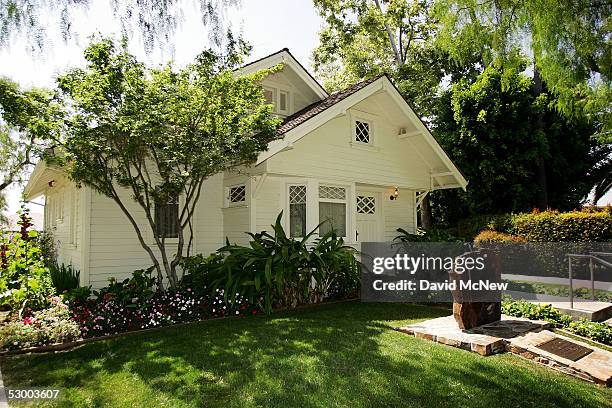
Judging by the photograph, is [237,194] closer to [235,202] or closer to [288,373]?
[235,202]

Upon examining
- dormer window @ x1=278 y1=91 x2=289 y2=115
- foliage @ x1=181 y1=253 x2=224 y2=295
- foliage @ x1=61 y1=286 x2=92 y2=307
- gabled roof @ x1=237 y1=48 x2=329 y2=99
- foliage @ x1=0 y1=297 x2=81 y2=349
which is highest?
gabled roof @ x1=237 y1=48 x2=329 y2=99

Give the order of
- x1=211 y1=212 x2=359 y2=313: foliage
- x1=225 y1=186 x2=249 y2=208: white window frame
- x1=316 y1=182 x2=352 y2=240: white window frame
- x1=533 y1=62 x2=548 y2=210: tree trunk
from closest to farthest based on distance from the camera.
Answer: x1=211 y1=212 x2=359 y2=313: foliage < x1=225 y1=186 x2=249 y2=208: white window frame < x1=316 y1=182 x2=352 y2=240: white window frame < x1=533 y1=62 x2=548 y2=210: tree trunk

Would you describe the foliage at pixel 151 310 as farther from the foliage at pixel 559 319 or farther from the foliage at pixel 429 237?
the foliage at pixel 429 237

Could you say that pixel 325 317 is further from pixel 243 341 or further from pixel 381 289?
pixel 381 289

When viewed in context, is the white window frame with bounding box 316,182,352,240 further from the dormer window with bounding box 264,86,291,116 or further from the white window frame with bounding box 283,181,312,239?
the dormer window with bounding box 264,86,291,116

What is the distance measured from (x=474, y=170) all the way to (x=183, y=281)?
37.1 ft

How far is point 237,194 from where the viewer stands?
9016mm

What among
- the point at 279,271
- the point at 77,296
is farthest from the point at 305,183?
the point at 77,296

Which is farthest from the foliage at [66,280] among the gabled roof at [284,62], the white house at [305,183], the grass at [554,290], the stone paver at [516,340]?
the grass at [554,290]

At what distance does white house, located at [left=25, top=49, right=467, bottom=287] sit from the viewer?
7.92 meters

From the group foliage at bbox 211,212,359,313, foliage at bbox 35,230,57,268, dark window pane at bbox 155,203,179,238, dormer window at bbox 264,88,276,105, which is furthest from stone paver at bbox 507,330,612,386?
foliage at bbox 35,230,57,268

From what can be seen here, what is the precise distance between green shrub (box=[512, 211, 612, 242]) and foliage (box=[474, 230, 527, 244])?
28 centimetres

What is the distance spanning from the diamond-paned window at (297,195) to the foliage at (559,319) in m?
4.75

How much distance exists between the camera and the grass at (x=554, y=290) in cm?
827
